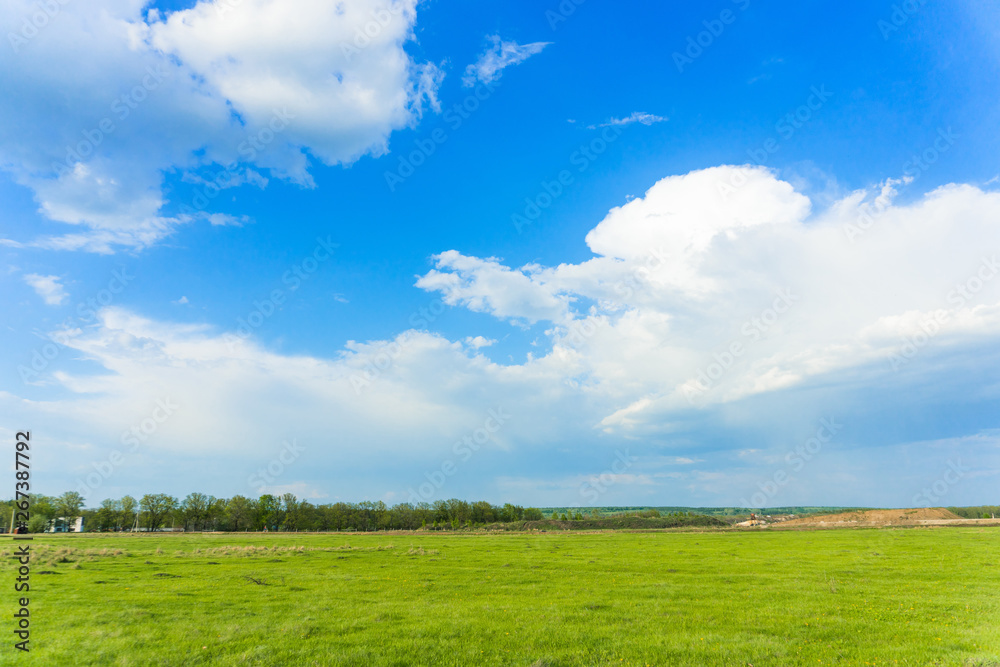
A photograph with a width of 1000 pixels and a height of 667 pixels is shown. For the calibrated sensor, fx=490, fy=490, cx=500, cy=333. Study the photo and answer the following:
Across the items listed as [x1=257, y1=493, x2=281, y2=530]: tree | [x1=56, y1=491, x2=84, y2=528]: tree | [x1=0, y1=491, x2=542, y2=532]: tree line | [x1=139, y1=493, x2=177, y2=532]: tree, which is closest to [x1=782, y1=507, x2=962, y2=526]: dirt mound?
[x1=0, y1=491, x2=542, y2=532]: tree line

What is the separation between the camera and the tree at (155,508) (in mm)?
146125

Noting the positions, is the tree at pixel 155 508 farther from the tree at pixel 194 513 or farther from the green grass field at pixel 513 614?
the green grass field at pixel 513 614

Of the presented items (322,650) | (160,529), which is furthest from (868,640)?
(160,529)

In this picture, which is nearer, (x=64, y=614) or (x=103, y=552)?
(x=64, y=614)

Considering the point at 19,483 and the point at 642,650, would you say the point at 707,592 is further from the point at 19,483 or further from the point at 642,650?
the point at 19,483

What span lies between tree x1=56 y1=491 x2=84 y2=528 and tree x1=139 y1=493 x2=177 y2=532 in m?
20.8

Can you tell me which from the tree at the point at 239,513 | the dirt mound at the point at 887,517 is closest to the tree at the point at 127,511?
the tree at the point at 239,513

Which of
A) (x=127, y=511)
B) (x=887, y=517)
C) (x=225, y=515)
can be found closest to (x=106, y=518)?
(x=127, y=511)

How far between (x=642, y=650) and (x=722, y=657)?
2.79 metres

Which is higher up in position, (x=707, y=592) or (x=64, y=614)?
(x=64, y=614)

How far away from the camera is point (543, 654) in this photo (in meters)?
18.1

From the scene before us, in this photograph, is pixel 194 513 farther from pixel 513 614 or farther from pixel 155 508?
pixel 513 614

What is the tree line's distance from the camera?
144 m

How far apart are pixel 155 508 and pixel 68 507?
25.3 meters
